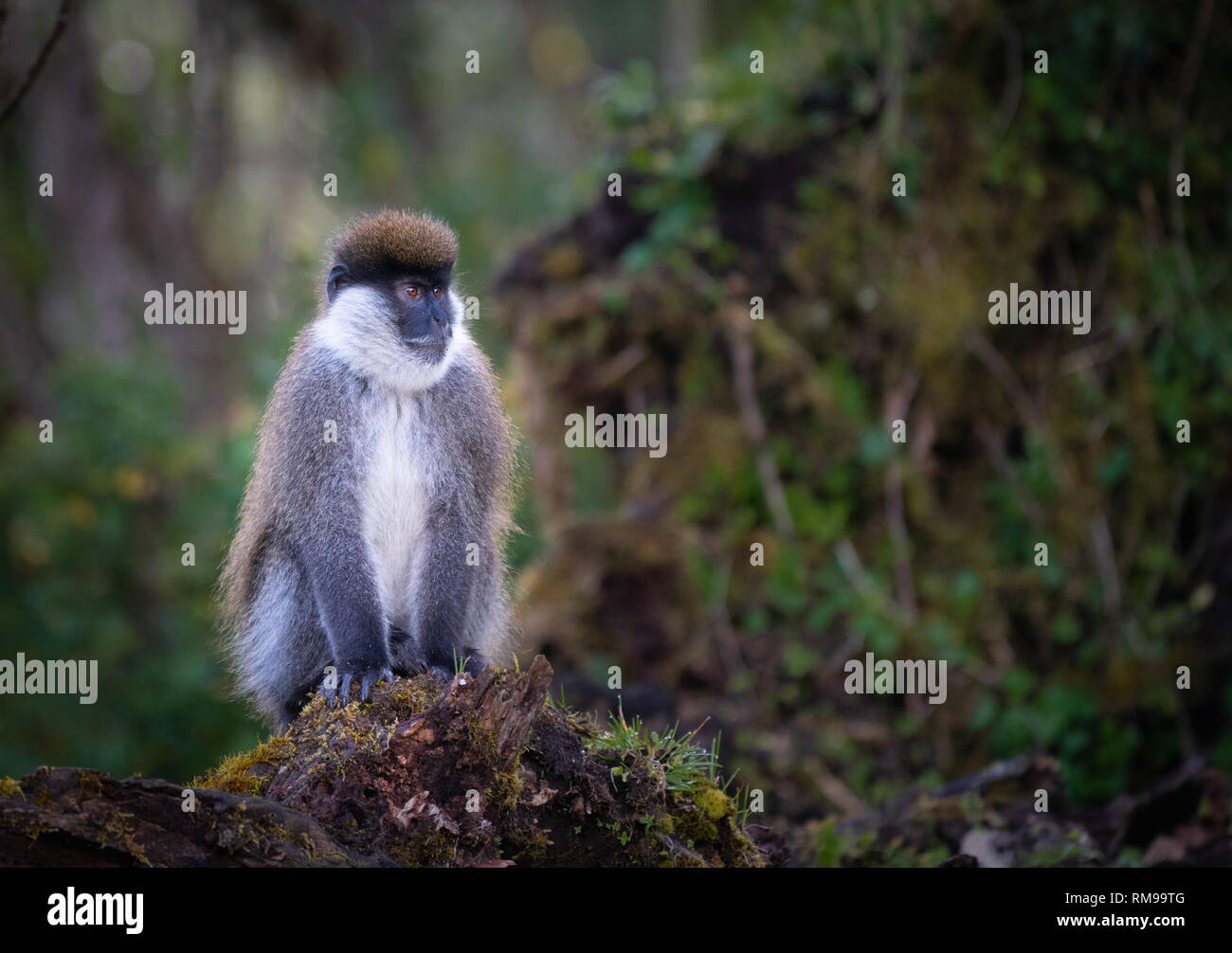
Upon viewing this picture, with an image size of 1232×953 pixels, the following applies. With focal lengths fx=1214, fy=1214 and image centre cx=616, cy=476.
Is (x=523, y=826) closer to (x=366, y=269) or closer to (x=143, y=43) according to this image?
(x=366, y=269)

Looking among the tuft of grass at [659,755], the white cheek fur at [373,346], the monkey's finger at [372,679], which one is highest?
the white cheek fur at [373,346]

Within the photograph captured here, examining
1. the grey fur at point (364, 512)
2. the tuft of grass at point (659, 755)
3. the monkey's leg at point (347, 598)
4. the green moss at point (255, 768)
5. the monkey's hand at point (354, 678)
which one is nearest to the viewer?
the green moss at point (255, 768)

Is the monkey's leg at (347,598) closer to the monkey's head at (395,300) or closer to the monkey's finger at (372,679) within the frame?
the monkey's finger at (372,679)

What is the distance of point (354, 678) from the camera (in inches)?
214

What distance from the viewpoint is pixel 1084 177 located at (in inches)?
381

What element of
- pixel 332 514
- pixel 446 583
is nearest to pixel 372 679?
pixel 446 583

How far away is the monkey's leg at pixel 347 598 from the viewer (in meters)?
5.56

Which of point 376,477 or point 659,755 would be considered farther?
point 376,477

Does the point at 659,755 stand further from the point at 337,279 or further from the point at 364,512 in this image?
the point at 337,279

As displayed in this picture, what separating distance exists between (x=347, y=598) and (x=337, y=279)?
163 cm

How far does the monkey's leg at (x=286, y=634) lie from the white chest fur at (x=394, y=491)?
15.2 inches

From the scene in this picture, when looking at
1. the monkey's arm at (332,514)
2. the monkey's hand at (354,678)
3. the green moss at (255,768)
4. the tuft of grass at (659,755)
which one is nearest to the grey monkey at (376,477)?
the monkey's arm at (332,514)

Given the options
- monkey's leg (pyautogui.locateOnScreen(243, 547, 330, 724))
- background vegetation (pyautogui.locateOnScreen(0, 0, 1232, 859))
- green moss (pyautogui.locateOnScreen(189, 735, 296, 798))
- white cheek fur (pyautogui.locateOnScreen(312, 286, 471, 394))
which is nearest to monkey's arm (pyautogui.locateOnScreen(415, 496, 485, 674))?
monkey's leg (pyautogui.locateOnScreen(243, 547, 330, 724))

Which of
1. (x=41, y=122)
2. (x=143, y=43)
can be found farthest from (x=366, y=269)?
(x=143, y=43)
